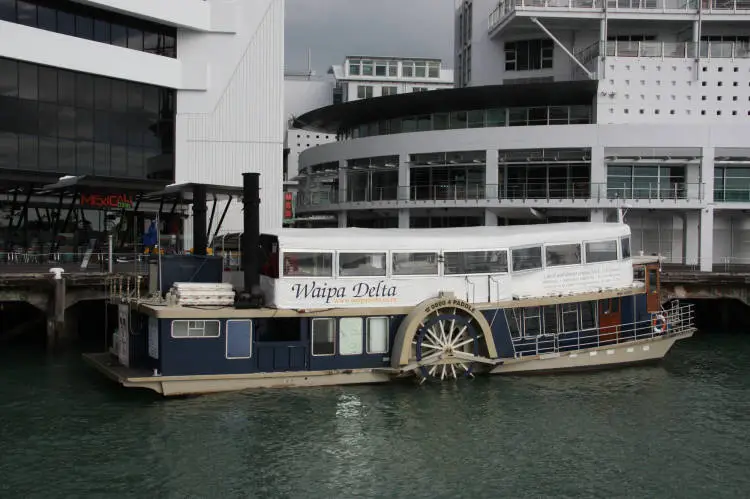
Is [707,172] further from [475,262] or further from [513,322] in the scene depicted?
[475,262]

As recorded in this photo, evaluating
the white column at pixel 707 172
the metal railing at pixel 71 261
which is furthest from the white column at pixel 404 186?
the metal railing at pixel 71 261

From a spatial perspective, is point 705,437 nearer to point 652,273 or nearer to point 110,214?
point 652,273

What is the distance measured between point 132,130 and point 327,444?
26.0 meters

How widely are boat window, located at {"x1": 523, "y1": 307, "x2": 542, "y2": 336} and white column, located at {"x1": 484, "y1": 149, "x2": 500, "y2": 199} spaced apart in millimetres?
19963

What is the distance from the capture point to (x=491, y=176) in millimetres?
44031

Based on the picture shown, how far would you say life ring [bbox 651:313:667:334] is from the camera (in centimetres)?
2643

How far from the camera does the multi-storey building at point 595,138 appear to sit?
138 ft

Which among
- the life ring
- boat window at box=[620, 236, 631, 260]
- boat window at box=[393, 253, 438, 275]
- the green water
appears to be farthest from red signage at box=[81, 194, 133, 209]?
the life ring

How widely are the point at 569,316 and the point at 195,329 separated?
459 inches

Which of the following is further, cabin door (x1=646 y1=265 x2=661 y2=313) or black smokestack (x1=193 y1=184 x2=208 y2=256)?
cabin door (x1=646 y1=265 x2=661 y2=313)

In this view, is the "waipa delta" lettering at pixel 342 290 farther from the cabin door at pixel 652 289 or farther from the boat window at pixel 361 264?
the cabin door at pixel 652 289

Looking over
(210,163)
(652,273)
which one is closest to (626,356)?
(652,273)

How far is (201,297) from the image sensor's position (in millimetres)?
21469

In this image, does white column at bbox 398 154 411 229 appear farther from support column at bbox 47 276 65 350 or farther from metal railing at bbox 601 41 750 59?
support column at bbox 47 276 65 350
